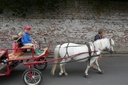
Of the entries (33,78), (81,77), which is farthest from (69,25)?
(33,78)

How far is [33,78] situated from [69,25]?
5.24 metres

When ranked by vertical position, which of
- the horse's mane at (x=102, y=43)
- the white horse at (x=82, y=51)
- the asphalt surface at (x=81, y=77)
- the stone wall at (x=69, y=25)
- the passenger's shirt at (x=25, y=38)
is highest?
the stone wall at (x=69, y=25)

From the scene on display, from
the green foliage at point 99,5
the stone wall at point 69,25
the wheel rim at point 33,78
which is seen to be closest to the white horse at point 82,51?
the wheel rim at point 33,78

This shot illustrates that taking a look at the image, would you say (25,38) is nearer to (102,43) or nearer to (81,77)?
(81,77)

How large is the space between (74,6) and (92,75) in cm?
490

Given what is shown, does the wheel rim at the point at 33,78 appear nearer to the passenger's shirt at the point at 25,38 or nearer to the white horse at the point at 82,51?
the white horse at the point at 82,51

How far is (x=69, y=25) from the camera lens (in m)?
10.6

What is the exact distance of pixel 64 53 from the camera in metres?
6.68

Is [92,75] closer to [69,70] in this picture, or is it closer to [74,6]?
[69,70]

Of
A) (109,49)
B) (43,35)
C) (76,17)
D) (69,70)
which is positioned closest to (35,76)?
(69,70)

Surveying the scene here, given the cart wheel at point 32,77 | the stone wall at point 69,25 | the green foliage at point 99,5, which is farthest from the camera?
the green foliage at point 99,5

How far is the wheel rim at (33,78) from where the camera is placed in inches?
232

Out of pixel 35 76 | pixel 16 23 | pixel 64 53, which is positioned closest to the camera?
pixel 35 76

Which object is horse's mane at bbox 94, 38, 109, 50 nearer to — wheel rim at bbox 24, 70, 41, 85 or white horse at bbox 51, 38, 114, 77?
white horse at bbox 51, 38, 114, 77
